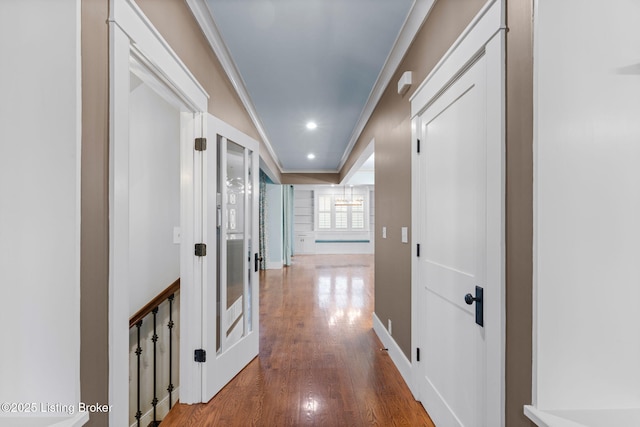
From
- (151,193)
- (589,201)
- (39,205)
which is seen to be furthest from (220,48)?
(589,201)

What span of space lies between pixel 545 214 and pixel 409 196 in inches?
56.2

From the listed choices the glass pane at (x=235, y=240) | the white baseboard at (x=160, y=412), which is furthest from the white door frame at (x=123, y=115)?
the white baseboard at (x=160, y=412)

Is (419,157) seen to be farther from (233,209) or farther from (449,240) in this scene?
(233,209)

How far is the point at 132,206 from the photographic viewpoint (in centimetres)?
254

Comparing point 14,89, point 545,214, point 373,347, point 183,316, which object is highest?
point 14,89

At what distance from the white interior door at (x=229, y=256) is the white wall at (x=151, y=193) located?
1.96 feet

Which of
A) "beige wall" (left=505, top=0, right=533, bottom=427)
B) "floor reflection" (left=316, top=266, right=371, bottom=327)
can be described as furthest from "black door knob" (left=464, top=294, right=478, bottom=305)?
"floor reflection" (left=316, top=266, right=371, bottom=327)

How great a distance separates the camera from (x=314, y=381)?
8.19 feet

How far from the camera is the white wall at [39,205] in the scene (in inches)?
37.0

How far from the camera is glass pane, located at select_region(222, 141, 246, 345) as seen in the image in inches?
101

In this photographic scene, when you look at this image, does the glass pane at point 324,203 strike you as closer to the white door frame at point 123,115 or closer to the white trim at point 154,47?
the white trim at point 154,47

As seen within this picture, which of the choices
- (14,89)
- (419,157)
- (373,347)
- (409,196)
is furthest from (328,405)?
(14,89)

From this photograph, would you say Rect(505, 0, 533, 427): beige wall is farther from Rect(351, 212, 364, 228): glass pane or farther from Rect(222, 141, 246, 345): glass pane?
Rect(351, 212, 364, 228): glass pane

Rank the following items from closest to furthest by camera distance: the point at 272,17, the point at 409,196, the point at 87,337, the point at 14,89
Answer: the point at 14,89 → the point at 87,337 → the point at 272,17 → the point at 409,196
